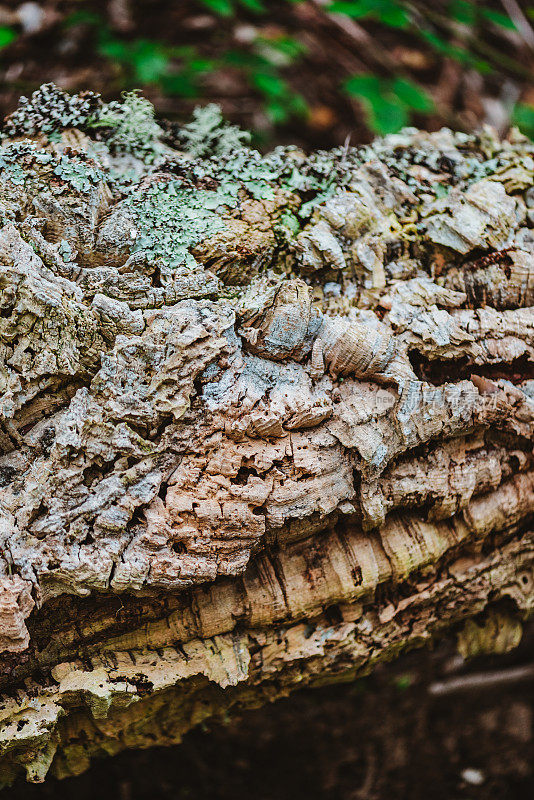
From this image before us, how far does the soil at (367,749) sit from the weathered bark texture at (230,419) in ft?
2.21

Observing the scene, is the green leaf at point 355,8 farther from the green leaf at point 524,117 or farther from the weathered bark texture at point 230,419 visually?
the weathered bark texture at point 230,419

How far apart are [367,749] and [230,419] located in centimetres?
152

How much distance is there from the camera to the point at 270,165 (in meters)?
1.30

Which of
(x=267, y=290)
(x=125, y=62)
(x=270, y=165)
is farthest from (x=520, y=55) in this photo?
(x=267, y=290)

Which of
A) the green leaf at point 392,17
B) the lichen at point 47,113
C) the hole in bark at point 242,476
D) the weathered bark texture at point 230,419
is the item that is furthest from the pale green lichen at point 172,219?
the green leaf at point 392,17

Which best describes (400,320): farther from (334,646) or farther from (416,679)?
(416,679)

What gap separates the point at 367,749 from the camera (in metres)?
1.96

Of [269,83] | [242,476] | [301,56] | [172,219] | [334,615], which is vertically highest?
[301,56]

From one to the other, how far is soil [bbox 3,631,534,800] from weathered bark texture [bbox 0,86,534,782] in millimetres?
673

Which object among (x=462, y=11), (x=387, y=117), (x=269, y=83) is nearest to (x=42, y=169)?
(x=387, y=117)

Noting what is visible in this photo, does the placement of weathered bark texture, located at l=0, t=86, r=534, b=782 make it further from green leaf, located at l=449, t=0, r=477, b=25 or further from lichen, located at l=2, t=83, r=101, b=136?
green leaf, located at l=449, t=0, r=477, b=25

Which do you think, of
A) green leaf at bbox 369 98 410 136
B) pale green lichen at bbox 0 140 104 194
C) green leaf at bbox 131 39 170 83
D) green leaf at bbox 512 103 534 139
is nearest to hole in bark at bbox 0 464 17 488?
pale green lichen at bbox 0 140 104 194

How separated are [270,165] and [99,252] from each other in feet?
1.47

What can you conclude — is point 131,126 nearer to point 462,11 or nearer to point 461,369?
point 461,369
